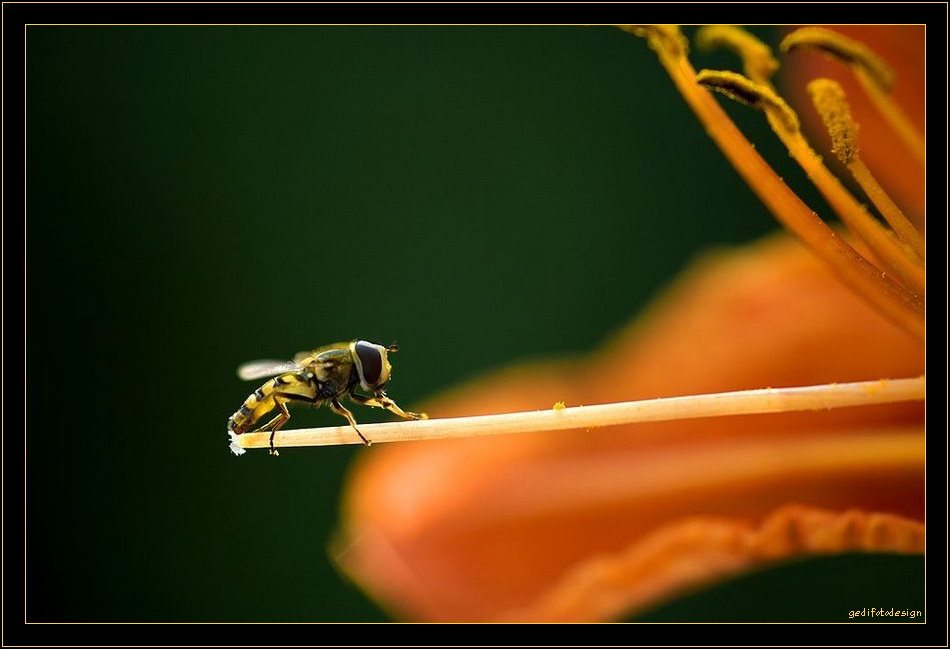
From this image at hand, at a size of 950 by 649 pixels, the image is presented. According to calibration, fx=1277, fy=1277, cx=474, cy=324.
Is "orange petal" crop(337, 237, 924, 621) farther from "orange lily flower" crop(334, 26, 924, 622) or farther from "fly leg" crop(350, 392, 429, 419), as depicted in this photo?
"fly leg" crop(350, 392, 429, 419)

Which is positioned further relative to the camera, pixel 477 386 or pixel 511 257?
pixel 511 257

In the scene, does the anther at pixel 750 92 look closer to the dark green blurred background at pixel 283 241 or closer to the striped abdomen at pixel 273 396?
the striped abdomen at pixel 273 396

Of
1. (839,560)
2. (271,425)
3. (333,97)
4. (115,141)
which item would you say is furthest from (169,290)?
(839,560)

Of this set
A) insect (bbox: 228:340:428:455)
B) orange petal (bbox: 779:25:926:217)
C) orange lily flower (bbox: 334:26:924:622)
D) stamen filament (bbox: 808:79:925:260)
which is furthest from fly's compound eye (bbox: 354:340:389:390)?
orange petal (bbox: 779:25:926:217)

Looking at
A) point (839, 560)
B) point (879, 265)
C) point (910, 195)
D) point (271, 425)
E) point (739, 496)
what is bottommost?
point (839, 560)

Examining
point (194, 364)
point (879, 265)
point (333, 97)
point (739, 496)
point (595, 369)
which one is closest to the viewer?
point (879, 265)

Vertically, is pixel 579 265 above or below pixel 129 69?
below

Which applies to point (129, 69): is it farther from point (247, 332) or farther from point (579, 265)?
point (579, 265)
